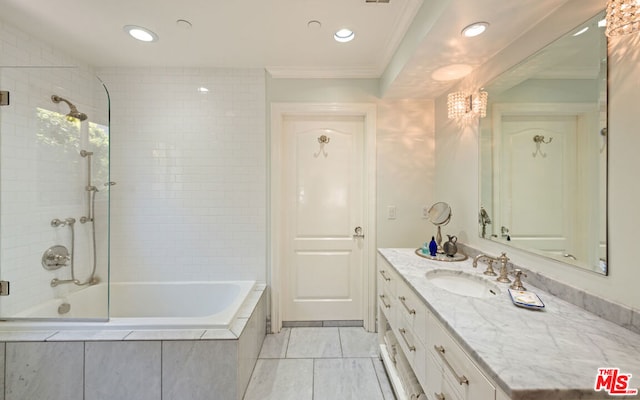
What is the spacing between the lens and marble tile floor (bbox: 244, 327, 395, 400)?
1.65 metres

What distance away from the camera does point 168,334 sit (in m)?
1.48

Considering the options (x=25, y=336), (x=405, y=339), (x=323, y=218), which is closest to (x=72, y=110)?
(x=25, y=336)

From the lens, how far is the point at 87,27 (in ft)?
5.69

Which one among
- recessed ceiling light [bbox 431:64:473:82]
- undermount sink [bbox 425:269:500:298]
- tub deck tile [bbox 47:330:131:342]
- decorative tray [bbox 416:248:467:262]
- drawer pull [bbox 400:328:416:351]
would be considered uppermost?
recessed ceiling light [bbox 431:64:473:82]

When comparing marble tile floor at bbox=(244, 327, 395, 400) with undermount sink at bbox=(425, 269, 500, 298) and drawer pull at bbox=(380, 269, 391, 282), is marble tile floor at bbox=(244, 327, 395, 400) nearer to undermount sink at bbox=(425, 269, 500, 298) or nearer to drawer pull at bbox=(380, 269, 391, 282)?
drawer pull at bbox=(380, 269, 391, 282)

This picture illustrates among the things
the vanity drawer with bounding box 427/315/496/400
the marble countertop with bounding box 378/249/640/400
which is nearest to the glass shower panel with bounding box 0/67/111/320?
the vanity drawer with bounding box 427/315/496/400

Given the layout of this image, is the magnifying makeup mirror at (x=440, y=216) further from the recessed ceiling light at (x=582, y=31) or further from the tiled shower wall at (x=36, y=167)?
the tiled shower wall at (x=36, y=167)

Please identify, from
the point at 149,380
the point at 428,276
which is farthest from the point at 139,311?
the point at 428,276

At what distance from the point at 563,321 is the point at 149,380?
6.64 ft

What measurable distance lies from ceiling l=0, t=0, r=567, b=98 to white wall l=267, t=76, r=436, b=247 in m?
0.14

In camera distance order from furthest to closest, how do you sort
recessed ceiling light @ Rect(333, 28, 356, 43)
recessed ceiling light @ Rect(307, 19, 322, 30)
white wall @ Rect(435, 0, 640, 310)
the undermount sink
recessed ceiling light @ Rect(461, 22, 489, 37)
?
recessed ceiling light @ Rect(333, 28, 356, 43), recessed ceiling light @ Rect(307, 19, 322, 30), the undermount sink, recessed ceiling light @ Rect(461, 22, 489, 37), white wall @ Rect(435, 0, 640, 310)

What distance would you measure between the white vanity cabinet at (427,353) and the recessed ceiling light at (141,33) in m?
2.34

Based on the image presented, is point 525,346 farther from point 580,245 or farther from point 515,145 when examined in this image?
point 515,145

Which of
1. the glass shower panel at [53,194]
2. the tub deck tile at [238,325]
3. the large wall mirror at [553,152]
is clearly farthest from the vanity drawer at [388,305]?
the glass shower panel at [53,194]
